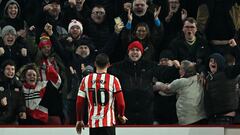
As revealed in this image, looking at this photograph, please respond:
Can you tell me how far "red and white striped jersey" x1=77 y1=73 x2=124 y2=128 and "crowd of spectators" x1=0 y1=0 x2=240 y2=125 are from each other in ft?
4.81

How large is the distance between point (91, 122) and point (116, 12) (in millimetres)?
2081

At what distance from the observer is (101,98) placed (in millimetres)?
5082

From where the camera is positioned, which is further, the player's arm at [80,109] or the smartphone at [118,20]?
the smartphone at [118,20]

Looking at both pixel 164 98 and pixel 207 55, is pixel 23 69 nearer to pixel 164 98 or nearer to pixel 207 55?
pixel 164 98

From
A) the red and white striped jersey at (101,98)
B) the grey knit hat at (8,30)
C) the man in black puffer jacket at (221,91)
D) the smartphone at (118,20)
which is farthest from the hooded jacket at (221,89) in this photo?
the grey knit hat at (8,30)

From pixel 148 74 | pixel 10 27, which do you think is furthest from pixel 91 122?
pixel 10 27

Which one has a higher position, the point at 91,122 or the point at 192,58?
the point at 192,58

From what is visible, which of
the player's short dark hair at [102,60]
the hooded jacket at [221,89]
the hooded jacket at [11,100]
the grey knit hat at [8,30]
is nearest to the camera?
the player's short dark hair at [102,60]

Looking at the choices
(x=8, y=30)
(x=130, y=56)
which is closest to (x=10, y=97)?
(x=8, y=30)

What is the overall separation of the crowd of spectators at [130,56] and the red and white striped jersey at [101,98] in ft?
4.81

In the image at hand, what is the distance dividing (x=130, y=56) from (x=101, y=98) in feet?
5.54

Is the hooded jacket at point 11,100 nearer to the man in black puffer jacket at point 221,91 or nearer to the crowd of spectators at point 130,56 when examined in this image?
the crowd of spectators at point 130,56

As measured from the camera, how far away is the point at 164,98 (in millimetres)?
6672

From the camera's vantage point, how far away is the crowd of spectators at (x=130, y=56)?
21.8 feet
